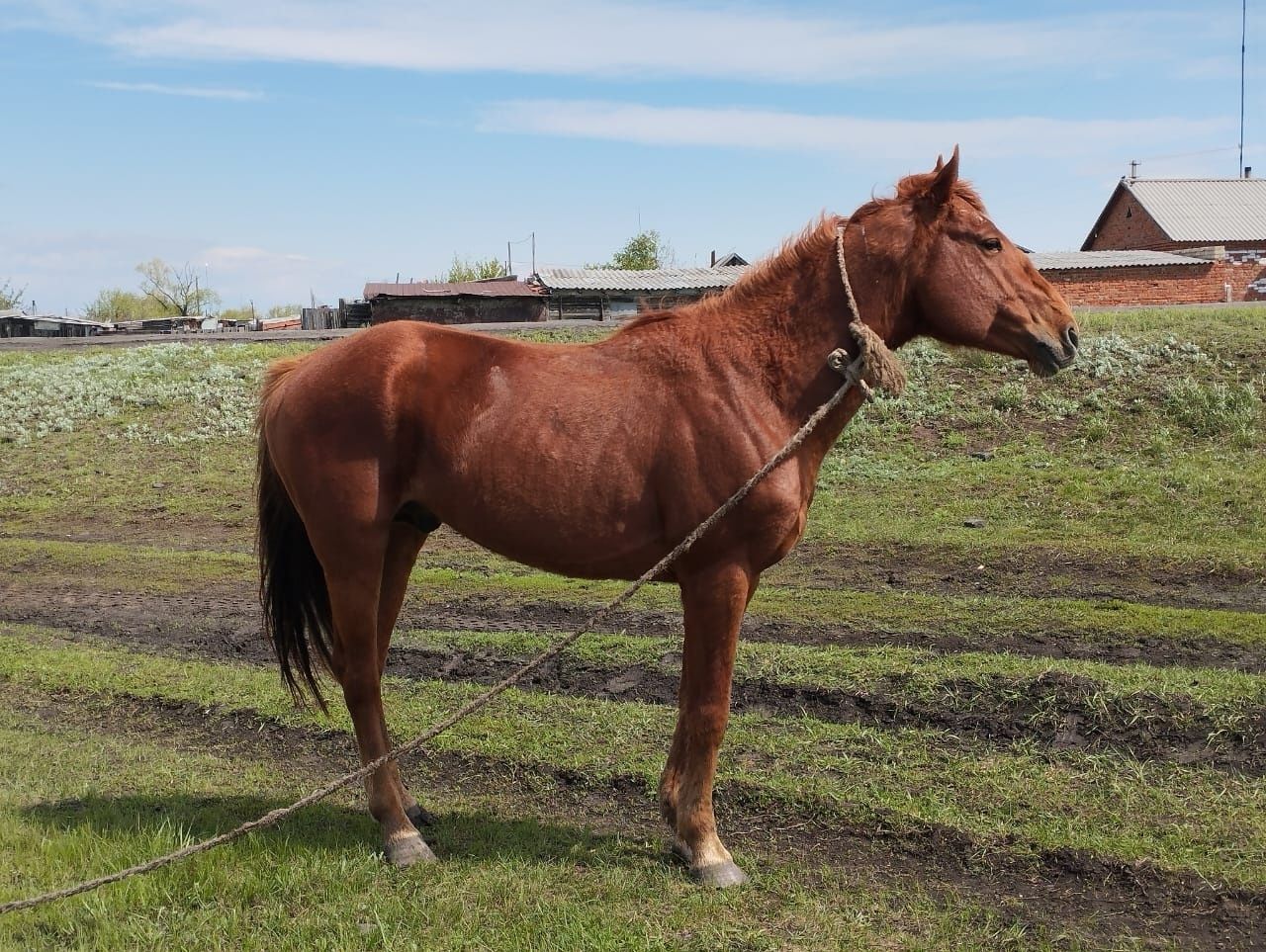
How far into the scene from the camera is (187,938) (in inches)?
159

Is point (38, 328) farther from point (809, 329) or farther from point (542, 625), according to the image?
point (809, 329)

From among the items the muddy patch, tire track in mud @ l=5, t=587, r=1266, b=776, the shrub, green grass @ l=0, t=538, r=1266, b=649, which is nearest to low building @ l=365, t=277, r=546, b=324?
green grass @ l=0, t=538, r=1266, b=649

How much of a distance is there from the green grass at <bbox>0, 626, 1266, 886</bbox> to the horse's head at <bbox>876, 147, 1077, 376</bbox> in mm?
2011

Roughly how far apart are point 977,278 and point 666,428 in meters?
1.43

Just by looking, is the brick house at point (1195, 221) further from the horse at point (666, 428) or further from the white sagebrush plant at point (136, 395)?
the horse at point (666, 428)

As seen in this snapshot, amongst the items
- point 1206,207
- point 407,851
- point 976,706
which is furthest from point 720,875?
point 1206,207

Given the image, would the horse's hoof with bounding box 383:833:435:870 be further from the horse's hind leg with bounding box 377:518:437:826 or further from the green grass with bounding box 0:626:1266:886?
the green grass with bounding box 0:626:1266:886

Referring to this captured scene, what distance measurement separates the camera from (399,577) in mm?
5383

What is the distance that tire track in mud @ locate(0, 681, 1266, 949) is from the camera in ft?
13.6

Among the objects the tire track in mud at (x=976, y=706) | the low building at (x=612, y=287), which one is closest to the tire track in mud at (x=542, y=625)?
the tire track in mud at (x=976, y=706)

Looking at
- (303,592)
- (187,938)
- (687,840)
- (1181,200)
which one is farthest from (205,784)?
(1181,200)

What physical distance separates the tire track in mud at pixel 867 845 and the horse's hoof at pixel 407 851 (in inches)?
14.2

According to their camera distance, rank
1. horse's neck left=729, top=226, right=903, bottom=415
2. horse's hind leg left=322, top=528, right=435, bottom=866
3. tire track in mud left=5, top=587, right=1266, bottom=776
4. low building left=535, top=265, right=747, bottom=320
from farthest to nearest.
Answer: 1. low building left=535, top=265, right=747, bottom=320
2. tire track in mud left=5, top=587, right=1266, bottom=776
3. horse's hind leg left=322, top=528, right=435, bottom=866
4. horse's neck left=729, top=226, right=903, bottom=415

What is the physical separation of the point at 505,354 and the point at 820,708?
10.2ft
